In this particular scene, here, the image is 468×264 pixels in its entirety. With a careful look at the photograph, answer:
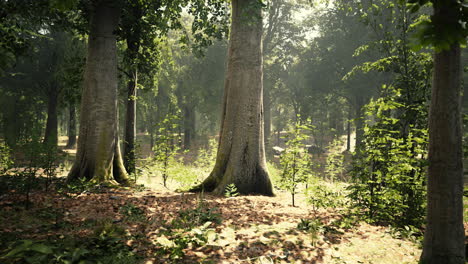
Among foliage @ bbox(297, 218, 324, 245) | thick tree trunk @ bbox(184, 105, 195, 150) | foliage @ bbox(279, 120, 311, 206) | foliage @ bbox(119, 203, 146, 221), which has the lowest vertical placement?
foliage @ bbox(297, 218, 324, 245)

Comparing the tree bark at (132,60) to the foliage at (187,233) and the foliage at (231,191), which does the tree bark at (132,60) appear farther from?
the foliage at (187,233)

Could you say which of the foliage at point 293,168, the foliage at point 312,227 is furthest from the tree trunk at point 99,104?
the foliage at point 312,227

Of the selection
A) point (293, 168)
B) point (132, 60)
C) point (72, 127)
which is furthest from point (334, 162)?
point (72, 127)

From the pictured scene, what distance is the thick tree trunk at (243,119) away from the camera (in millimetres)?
7090

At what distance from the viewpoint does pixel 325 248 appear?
3891mm

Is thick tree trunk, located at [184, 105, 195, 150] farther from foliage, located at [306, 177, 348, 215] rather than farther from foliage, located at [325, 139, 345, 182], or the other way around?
foliage, located at [306, 177, 348, 215]

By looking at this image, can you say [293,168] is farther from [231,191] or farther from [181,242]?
[181,242]

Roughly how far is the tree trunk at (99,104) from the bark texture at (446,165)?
266 inches

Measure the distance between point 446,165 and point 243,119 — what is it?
470 cm

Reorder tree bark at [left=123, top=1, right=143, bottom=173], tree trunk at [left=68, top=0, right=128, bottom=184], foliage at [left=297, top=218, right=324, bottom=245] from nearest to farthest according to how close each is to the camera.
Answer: foliage at [left=297, top=218, right=324, bottom=245]
tree trunk at [left=68, top=0, right=128, bottom=184]
tree bark at [left=123, top=1, right=143, bottom=173]

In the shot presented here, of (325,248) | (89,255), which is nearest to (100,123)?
(89,255)

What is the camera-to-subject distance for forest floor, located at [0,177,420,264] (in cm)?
340

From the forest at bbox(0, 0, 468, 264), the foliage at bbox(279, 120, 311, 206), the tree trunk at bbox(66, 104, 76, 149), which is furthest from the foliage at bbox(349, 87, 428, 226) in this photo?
the tree trunk at bbox(66, 104, 76, 149)

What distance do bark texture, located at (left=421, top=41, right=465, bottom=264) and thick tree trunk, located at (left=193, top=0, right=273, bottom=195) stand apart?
436 cm
